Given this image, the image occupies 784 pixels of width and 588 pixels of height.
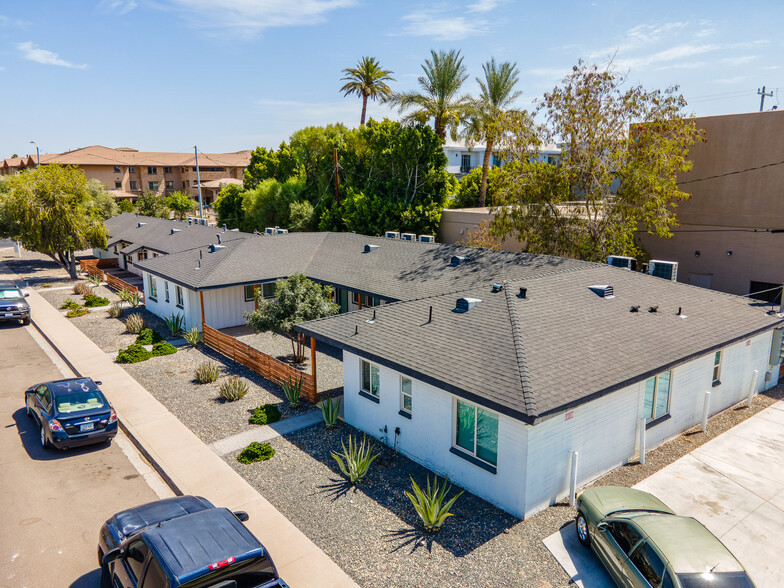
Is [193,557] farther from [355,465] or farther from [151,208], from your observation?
[151,208]

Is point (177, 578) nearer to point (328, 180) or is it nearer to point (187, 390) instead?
point (187, 390)

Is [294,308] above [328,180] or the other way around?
the other way around

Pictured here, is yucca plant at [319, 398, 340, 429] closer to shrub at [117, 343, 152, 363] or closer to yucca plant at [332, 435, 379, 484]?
yucca plant at [332, 435, 379, 484]

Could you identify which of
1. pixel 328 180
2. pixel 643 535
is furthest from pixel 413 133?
pixel 643 535

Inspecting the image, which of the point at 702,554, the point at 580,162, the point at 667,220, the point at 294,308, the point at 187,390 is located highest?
the point at 580,162

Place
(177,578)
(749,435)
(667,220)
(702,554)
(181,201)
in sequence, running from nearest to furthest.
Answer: (177,578) → (702,554) → (749,435) → (667,220) → (181,201)

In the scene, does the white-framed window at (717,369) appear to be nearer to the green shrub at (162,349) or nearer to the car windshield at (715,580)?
the car windshield at (715,580)

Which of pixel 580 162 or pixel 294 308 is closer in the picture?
pixel 294 308
